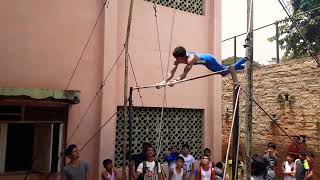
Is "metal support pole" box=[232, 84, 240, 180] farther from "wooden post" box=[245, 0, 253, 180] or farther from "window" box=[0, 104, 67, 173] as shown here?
"window" box=[0, 104, 67, 173]

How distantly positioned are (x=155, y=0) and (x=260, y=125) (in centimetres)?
563

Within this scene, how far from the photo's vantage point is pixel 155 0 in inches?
320

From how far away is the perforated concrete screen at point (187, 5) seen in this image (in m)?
8.36

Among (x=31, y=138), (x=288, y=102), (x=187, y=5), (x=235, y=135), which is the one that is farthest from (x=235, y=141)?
(x=288, y=102)

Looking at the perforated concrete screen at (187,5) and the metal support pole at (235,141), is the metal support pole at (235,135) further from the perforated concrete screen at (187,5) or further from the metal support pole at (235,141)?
the perforated concrete screen at (187,5)

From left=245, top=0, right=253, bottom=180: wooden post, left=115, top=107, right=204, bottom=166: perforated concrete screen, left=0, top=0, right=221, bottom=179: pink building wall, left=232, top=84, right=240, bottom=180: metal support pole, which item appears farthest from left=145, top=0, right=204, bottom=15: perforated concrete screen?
A: left=232, top=84, right=240, bottom=180: metal support pole

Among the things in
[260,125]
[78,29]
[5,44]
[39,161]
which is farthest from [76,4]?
[260,125]

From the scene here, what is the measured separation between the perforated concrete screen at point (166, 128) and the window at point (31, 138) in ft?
4.28

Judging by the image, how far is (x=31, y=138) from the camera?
6672mm

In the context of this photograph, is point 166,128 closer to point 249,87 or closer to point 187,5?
point 187,5

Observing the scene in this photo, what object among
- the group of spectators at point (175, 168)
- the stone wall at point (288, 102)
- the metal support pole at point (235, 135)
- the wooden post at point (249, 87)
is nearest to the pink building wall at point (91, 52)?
the group of spectators at point (175, 168)

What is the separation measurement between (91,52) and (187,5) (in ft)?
9.09

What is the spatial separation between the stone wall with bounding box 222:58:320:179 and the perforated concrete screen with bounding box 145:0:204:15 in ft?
6.54

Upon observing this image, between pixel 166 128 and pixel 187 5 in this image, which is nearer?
pixel 166 128
